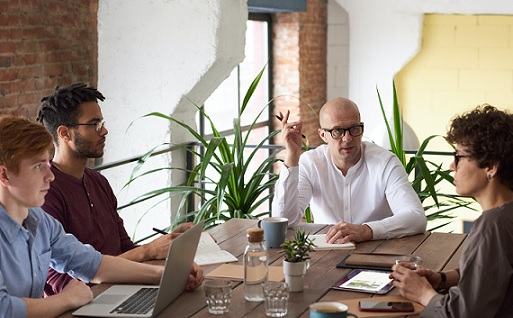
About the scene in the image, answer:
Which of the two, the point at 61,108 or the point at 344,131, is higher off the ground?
the point at 61,108

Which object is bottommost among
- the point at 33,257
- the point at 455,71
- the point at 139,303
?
the point at 139,303

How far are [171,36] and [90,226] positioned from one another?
2248 millimetres

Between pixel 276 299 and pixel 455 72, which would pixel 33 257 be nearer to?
pixel 276 299

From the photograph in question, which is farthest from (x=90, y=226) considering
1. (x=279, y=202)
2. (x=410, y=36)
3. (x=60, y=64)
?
(x=410, y=36)

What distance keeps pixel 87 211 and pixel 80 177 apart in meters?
0.14

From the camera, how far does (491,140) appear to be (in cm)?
227

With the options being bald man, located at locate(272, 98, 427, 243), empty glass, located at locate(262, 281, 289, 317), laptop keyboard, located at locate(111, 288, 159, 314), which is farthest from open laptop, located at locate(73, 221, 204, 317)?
bald man, located at locate(272, 98, 427, 243)

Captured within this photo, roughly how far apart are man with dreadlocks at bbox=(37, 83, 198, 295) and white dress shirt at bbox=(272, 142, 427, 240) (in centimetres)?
73

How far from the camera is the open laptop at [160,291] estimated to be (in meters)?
2.29

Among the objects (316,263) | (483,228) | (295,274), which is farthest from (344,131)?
(483,228)

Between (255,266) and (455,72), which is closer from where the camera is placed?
(255,266)

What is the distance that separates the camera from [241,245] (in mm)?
3182

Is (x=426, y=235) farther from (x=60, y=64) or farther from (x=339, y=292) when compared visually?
(x=60, y=64)

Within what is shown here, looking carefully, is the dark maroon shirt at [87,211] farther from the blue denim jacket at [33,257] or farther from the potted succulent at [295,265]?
the potted succulent at [295,265]
